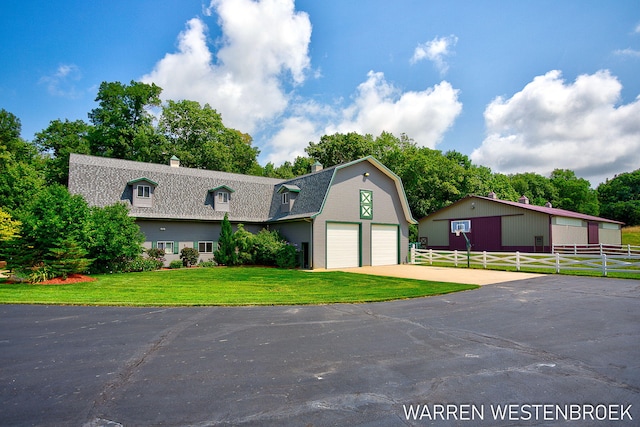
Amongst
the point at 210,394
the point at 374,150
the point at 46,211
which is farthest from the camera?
the point at 374,150

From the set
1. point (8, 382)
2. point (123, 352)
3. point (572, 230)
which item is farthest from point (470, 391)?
point (572, 230)

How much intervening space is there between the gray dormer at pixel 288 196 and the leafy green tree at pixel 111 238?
9.54 m

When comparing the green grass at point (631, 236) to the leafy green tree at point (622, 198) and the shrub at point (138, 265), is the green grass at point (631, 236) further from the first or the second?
the shrub at point (138, 265)

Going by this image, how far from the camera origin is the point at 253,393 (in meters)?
4.51

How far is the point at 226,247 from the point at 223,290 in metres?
10.8

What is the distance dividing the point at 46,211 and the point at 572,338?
18550 mm

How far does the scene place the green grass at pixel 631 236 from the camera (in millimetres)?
45609

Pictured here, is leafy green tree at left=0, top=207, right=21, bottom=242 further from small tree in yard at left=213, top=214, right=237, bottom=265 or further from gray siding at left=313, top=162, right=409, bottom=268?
gray siding at left=313, top=162, right=409, bottom=268

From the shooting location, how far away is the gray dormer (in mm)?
25203

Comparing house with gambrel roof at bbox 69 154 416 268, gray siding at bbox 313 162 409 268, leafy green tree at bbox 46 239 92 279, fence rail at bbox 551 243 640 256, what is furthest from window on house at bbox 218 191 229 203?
fence rail at bbox 551 243 640 256

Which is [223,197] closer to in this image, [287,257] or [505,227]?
[287,257]

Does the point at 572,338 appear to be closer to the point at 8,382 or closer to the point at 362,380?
the point at 362,380

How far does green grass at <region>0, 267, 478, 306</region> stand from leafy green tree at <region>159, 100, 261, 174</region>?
83.7ft

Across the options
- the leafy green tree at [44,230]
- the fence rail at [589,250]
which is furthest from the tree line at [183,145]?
the leafy green tree at [44,230]
